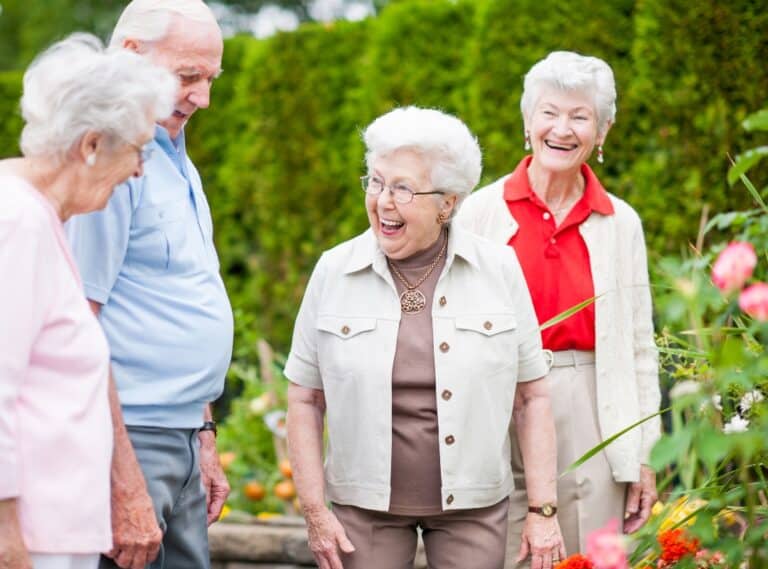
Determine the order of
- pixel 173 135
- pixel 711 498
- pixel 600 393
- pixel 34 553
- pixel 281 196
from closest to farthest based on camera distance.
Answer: pixel 34 553 → pixel 711 498 → pixel 173 135 → pixel 600 393 → pixel 281 196

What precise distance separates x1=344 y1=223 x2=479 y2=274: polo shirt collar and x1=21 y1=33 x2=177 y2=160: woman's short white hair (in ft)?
2.62

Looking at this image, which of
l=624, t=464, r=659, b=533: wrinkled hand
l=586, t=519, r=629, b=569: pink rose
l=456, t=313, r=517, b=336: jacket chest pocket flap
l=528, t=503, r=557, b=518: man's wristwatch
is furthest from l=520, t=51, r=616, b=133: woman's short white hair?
l=586, t=519, r=629, b=569: pink rose

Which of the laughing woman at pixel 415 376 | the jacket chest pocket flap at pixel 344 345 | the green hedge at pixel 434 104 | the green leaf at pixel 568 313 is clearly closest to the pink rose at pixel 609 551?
the green leaf at pixel 568 313

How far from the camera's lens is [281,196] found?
6.58m

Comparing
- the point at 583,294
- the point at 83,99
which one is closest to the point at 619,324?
the point at 583,294

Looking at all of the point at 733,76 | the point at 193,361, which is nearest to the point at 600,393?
the point at 193,361

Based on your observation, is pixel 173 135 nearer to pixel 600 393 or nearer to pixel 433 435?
pixel 433 435

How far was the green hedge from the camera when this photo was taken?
470 cm

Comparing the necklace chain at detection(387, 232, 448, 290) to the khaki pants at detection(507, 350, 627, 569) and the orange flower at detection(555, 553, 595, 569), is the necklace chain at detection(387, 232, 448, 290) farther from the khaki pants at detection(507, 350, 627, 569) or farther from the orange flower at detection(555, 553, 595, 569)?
the orange flower at detection(555, 553, 595, 569)

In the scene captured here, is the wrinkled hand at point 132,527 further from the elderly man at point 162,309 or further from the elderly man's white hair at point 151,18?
the elderly man's white hair at point 151,18

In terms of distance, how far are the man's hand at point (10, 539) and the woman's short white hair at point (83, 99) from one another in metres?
0.60

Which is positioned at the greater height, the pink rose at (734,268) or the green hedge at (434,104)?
the green hedge at (434,104)

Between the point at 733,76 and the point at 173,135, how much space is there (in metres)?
2.77

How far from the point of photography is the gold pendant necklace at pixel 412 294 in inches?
109
